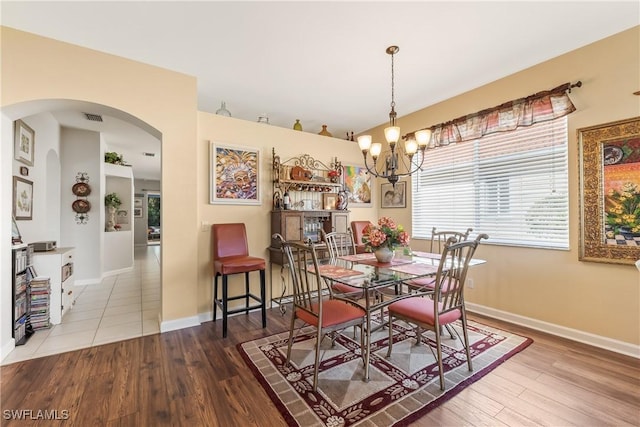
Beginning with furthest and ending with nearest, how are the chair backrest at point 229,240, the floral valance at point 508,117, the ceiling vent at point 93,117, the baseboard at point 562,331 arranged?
the ceiling vent at point 93,117, the chair backrest at point 229,240, the floral valance at point 508,117, the baseboard at point 562,331

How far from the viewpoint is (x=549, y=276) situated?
9.57 feet

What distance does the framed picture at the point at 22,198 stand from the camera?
3.02 meters

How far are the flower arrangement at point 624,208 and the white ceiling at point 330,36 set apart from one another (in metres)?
1.28

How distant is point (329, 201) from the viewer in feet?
14.6

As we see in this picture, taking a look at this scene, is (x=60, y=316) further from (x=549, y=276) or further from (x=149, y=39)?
(x=549, y=276)

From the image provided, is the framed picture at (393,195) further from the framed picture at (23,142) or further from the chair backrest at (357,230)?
the framed picture at (23,142)

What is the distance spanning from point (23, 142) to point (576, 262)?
6.27 meters

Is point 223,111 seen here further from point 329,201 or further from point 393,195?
point 393,195

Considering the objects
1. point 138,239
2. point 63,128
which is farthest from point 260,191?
point 138,239

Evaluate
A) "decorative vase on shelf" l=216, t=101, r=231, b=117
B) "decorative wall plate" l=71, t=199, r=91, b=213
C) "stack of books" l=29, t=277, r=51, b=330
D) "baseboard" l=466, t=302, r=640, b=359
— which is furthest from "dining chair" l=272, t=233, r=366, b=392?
"decorative wall plate" l=71, t=199, r=91, b=213

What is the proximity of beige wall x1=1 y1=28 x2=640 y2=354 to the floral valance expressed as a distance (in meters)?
0.13

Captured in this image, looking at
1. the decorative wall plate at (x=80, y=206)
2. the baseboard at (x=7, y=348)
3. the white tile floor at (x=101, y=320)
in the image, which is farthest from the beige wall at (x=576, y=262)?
the decorative wall plate at (x=80, y=206)

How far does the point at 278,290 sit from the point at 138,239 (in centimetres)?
899

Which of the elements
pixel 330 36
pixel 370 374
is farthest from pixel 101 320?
pixel 330 36
